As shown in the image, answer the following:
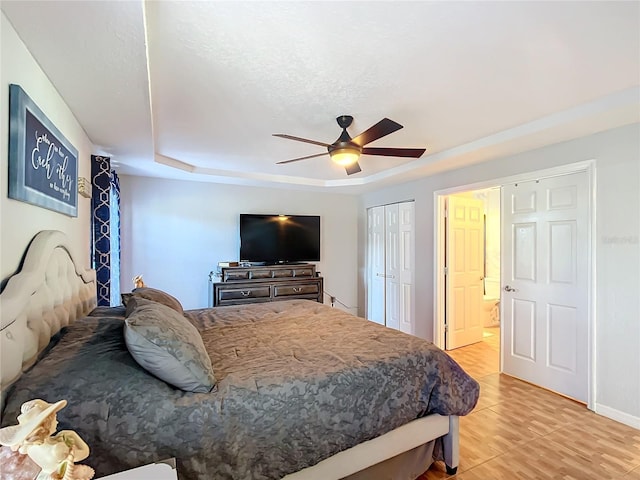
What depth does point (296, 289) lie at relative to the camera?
4.82 meters

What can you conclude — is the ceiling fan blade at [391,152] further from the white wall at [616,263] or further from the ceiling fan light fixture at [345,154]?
the white wall at [616,263]

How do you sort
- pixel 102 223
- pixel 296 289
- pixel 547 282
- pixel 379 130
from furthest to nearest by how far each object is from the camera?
1. pixel 296 289
2. pixel 547 282
3. pixel 102 223
4. pixel 379 130

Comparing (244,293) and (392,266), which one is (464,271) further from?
(244,293)

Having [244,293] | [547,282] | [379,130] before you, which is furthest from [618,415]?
[244,293]

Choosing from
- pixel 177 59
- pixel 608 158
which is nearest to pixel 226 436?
pixel 177 59

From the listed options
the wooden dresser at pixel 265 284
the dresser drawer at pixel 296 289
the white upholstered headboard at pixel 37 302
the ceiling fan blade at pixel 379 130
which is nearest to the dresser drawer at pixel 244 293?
the wooden dresser at pixel 265 284

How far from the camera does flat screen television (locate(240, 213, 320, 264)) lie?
15.9 feet

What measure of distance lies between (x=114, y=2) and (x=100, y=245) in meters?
2.42

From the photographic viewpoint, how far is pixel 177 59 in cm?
181

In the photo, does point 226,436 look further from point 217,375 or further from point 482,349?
point 482,349

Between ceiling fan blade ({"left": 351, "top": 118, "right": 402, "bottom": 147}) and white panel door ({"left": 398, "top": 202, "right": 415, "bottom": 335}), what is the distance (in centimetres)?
247

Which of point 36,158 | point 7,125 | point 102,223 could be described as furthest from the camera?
point 102,223

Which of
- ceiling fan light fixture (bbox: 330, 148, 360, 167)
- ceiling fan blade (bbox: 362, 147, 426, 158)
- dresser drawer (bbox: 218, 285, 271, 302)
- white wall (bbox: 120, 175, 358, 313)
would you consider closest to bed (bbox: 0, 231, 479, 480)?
ceiling fan light fixture (bbox: 330, 148, 360, 167)

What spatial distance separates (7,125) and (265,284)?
11.6ft
